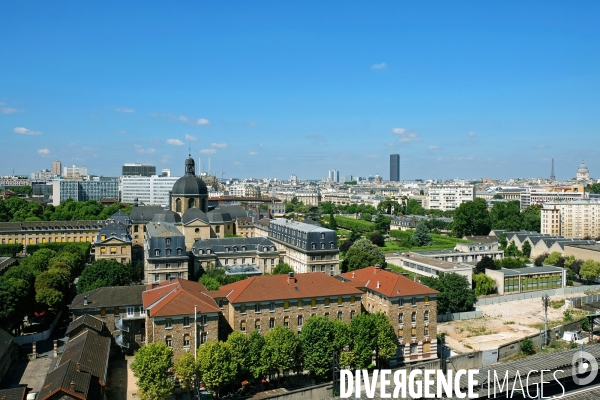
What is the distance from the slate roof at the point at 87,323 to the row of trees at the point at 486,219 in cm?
8003

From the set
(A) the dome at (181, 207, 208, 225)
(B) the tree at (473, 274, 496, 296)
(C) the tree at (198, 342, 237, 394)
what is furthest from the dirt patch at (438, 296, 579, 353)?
(A) the dome at (181, 207, 208, 225)

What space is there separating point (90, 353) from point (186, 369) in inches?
248

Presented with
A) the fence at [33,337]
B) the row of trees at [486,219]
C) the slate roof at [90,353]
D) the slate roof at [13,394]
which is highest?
the row of trees at [486,219]

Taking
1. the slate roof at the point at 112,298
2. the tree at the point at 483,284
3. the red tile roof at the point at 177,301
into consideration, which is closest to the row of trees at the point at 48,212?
the slate roof at the point at 112,298

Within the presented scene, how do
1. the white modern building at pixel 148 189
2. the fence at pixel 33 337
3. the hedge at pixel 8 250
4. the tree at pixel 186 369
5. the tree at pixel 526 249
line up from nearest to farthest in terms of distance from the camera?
1. the tree at pixel 186 369
2. the fence at pixel 33 337
3. the hedge at pixel 8 250
4. the tree at pixel 526 249
5. the white modern building at pixel 148 189

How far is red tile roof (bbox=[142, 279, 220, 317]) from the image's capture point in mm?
32594

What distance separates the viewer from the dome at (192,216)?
65375 mm

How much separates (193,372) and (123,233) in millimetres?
35853

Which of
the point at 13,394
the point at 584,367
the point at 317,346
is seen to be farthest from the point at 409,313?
the point at 13,394

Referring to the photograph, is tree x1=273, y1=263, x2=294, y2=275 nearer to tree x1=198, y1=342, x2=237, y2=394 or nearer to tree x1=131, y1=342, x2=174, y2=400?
tree x1=198, y1=342, x2=237, y2=394

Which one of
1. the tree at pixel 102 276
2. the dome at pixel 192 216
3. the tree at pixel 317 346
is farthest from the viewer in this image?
the dome at pixel 192 216

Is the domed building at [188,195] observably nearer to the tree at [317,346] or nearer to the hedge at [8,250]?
the hedge at [8,250]

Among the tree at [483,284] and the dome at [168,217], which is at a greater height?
the dome at [168,217]

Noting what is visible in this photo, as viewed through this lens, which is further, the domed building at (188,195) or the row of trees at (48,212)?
the row of trees at (48,212)
